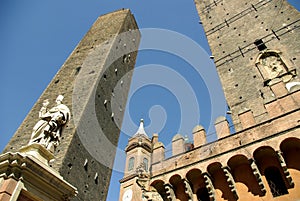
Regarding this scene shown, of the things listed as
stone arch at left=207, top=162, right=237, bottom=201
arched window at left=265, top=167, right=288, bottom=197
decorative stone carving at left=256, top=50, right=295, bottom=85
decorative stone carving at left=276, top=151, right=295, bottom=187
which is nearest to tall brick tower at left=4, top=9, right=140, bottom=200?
stone arch at left=207, top=162, right=237, bottom=201

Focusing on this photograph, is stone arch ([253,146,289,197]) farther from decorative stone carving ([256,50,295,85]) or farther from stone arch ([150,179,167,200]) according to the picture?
decorative stone carving ([256,50,295,85])

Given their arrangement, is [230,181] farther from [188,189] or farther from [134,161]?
[134,161]

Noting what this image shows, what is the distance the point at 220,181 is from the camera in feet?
23.0

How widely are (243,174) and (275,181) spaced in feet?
2.56

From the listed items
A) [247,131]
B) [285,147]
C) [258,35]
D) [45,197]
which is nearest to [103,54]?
[258,35]

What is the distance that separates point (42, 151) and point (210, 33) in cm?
1405

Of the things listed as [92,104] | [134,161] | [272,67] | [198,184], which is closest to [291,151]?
[198,184]

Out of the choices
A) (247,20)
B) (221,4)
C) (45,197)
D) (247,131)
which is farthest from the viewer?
(221,4)

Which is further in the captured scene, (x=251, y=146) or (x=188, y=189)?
(x=188, y=189)

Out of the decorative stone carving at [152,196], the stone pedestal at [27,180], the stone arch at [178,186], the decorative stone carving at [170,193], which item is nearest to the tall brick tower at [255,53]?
the stone arch at [178,186]

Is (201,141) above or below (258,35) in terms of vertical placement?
below

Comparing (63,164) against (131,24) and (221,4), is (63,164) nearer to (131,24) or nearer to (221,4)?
(221,4)

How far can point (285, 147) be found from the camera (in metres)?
6.39

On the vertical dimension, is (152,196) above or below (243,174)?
below
